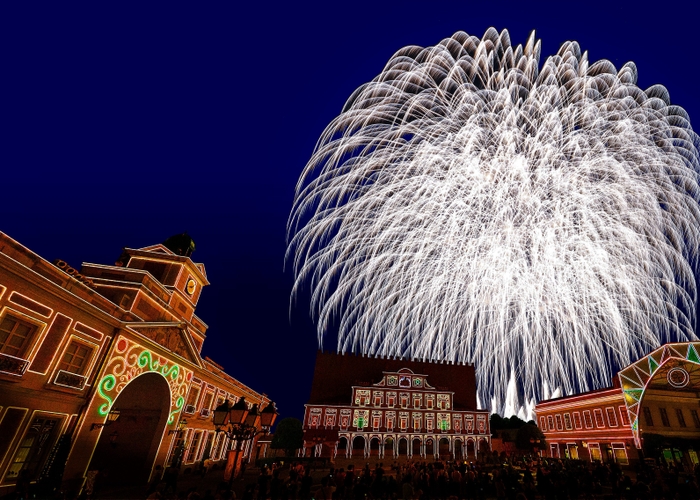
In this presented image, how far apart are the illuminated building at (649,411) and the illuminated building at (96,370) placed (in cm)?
3722

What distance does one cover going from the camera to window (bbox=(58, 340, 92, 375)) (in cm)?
1700

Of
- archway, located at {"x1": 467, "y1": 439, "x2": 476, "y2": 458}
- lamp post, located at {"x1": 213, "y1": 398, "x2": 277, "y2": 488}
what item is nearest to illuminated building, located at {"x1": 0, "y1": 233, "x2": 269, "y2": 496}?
lamp post, located at {"x1": 213, "y1": 398, "x2": 277, "y2": 488}

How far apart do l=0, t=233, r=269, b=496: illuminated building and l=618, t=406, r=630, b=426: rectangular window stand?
37079mm

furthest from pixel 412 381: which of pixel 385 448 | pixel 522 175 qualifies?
pixel 522 175

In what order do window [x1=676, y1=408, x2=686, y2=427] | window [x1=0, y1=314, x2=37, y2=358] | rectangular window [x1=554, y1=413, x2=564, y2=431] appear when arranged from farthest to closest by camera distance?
rectangular window [x1=554, y1=413, x2=564, y2=431], window [x1=676, y1=408, x2=686, y2=427], window [x1=0, y1=314, x2=37, y2=358]

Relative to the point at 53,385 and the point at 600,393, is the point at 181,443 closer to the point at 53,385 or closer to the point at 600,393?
the point at 53,385

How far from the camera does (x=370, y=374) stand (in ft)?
196

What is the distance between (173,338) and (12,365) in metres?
10.0

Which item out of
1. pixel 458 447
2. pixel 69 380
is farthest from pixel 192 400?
pixel 458 447

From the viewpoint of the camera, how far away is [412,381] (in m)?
55.8

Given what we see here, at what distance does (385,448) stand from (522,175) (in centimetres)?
4383

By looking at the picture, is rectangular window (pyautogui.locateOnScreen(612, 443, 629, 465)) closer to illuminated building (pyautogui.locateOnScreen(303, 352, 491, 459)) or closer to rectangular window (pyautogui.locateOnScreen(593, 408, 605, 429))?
rectangular window (pyautogui.locateOnScreen(593, 408, 605, 429))

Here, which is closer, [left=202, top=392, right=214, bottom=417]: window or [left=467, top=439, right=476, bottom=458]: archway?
[left=202, top=392, right=214, bottom=417]: window

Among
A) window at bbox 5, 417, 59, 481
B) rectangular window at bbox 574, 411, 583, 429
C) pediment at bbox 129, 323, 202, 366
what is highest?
rectangular window at bbox 574, 411, 583, 429
